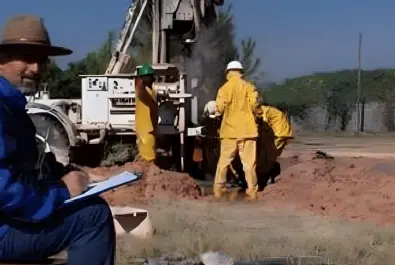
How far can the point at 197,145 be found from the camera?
646 inches

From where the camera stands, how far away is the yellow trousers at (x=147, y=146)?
47.3 feet

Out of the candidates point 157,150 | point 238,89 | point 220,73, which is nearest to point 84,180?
point 238,89

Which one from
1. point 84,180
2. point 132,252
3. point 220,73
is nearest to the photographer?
point 84,180

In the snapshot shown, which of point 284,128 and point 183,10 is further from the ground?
point 183,10

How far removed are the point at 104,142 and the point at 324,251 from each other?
751 centimetres

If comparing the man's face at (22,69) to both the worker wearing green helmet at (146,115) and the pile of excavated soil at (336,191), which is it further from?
the worker wearing green helmet at (146,115)

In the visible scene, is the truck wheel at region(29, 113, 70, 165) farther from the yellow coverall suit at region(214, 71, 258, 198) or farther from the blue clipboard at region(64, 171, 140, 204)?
the blue clipboard at region(64, 171, 140, 204)

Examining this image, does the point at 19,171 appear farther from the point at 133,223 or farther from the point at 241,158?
the point at 241,158

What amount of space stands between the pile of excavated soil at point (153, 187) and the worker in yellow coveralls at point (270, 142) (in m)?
1.58

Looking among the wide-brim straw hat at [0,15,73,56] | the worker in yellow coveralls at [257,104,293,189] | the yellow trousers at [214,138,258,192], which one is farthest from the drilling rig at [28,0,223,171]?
the wide-brim straw hat at [0,15,73,56]

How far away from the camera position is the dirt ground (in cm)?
871

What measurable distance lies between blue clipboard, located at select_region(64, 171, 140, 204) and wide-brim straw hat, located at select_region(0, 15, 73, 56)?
64 centimetres

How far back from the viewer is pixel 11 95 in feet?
14.1

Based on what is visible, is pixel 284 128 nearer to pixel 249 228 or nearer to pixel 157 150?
pixel 157 150
